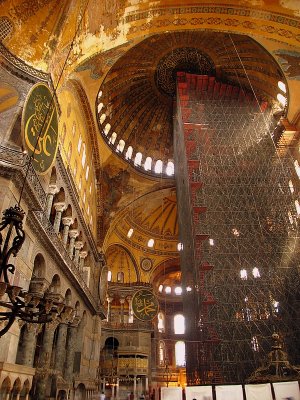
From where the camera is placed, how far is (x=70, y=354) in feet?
41.2

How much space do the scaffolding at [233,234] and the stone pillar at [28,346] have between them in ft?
15.7

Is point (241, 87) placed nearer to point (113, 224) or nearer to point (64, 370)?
point (113, 224)

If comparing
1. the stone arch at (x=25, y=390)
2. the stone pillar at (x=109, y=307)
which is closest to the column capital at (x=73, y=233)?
the stone arch at (x=25, y=390)

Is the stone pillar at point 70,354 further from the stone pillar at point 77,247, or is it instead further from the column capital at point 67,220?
the column capital at point 67,220

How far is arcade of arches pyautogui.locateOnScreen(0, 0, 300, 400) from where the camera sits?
8.57 meters

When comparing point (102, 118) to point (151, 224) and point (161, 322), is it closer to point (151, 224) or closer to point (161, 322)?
point (151, 224)

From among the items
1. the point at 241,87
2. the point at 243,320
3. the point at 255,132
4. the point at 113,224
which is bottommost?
the point at 243,320

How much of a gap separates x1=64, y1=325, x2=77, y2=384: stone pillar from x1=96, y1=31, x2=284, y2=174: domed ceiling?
9082mm

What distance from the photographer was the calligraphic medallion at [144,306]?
509 inches

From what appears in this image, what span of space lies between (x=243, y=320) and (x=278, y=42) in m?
9.06

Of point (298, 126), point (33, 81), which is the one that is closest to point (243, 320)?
point (298, 126)

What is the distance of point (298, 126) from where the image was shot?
44.2 feet

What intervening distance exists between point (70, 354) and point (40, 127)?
8.67 meters

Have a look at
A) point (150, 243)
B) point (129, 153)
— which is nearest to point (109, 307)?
point (150, 243)
